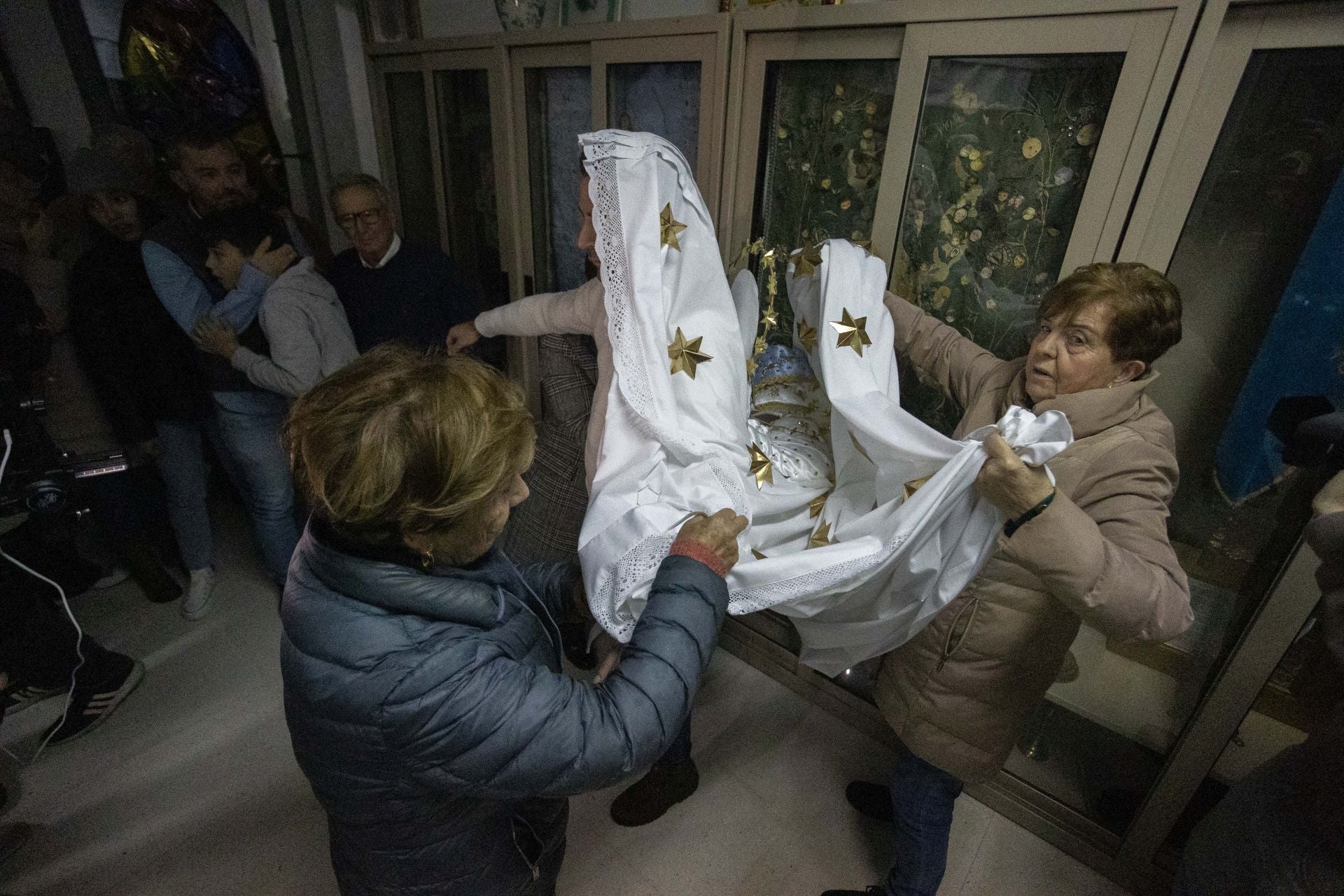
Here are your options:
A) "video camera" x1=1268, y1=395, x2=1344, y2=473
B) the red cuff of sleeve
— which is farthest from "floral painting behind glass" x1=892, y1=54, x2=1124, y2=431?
the red cuff of sleeve

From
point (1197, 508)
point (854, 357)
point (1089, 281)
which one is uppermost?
point (1089, 281)

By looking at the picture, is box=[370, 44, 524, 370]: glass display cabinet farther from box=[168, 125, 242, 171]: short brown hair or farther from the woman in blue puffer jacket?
the woman in blue puffer jacket

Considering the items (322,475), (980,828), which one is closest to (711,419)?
(322,475)

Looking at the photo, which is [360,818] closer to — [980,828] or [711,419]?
[711,419]

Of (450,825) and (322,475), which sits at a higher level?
(322,475)

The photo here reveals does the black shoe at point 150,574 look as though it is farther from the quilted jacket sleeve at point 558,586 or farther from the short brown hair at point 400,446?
the short brown hair at point 400,446

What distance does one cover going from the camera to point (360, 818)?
858mm

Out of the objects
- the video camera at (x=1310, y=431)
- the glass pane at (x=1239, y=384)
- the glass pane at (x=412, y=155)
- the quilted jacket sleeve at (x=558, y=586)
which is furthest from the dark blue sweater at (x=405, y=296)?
the video camera at (x=1310, y=431)

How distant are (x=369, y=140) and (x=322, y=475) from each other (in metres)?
2.82

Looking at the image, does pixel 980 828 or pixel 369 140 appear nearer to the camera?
pixel 980 828

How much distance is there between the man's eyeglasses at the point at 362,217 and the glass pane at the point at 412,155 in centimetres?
55

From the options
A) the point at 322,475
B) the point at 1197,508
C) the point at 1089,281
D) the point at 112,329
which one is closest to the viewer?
the point at 322,475

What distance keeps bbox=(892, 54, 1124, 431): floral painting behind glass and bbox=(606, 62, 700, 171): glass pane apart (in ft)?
2.30

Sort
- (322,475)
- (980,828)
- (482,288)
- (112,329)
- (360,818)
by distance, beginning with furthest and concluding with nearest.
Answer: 1. (482,288)
2. (112,329)
3. (980,828)
4. (360,818)
5. (322,475)
